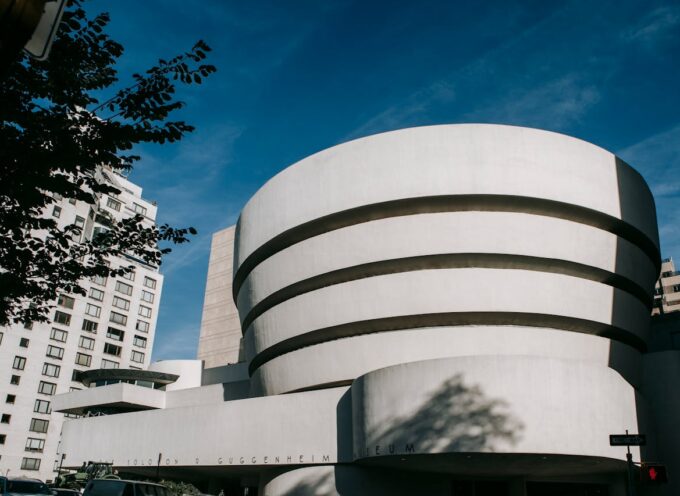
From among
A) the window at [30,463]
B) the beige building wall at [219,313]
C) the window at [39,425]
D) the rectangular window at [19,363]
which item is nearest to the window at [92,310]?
the rectangular window at [19,363]

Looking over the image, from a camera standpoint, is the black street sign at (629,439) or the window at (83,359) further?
the window at (83,359)

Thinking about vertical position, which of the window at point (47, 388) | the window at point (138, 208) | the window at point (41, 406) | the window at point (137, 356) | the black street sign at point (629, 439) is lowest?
the black street sign at point (629, 439)

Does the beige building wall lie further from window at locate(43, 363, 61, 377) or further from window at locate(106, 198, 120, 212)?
window at locate(106, 198, 120, 212)

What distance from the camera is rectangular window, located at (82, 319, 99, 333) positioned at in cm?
6544

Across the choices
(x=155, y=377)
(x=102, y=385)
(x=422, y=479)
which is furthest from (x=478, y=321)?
(x=102, y=385)

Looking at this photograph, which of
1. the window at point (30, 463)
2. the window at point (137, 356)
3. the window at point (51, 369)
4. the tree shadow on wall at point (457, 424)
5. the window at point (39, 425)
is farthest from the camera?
the window at point (137, 356)

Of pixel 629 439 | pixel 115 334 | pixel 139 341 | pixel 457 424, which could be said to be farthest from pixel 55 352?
pixel 629 439

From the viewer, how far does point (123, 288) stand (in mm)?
70875

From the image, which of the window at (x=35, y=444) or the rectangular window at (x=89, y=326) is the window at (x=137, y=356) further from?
the window at (x=35, y=444)

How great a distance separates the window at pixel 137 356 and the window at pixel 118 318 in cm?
385

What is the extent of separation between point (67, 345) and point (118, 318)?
7.59 metres

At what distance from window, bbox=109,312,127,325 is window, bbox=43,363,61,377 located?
9.00 meters

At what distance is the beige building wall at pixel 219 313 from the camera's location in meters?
53.3

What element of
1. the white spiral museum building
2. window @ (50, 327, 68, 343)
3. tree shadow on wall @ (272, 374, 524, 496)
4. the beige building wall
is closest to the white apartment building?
window @ (50, 327, 68, 343)
